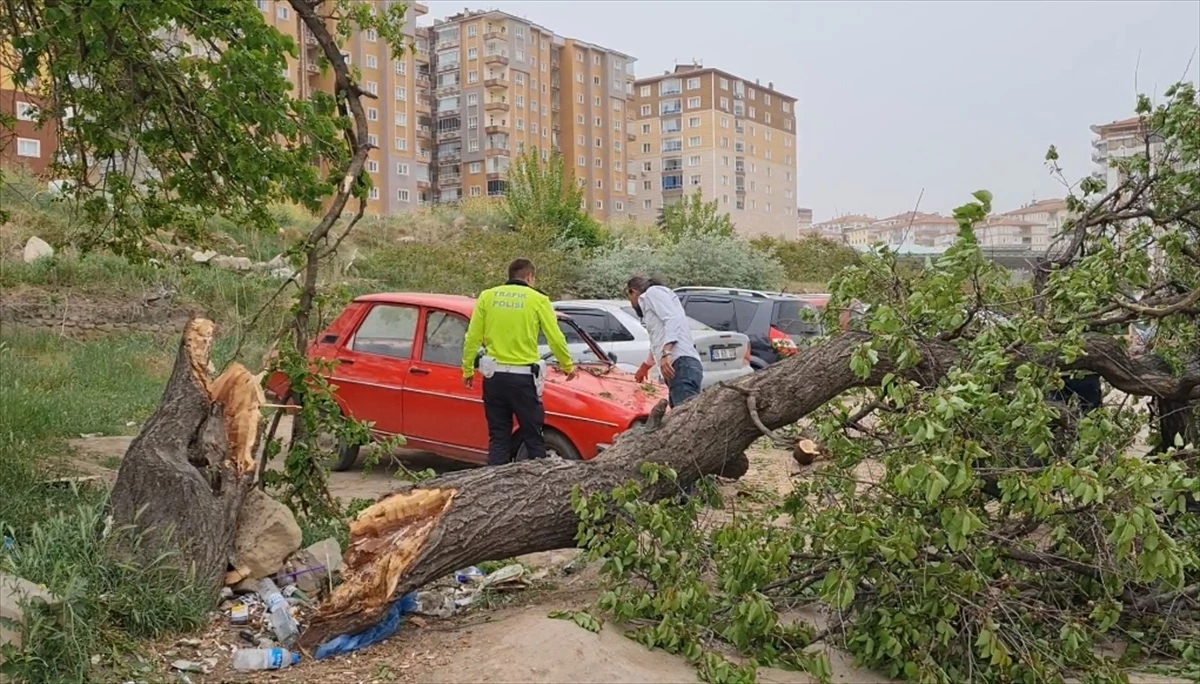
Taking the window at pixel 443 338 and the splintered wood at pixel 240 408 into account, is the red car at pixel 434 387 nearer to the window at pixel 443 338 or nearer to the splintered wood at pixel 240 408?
the window at pixel 443 338

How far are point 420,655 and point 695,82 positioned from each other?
3745 inches

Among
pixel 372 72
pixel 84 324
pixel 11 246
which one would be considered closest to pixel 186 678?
pixel 84 324

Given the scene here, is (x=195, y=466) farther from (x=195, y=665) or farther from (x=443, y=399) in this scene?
(x=443, y=399)

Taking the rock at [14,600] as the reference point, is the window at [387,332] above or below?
above

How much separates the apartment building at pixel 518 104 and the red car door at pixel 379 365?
6769cm

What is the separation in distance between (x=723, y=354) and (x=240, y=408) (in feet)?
24.6

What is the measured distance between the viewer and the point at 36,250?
20.4 m

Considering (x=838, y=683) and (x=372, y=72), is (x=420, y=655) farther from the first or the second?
(x=372, y=72)

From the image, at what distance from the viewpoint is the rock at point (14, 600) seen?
419 cm

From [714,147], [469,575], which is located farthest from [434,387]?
[714,147]

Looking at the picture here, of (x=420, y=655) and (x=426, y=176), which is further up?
(x=426, y=176)

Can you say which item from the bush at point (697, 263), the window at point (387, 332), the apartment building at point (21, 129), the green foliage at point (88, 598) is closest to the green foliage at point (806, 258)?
the bush at point (697, 263)

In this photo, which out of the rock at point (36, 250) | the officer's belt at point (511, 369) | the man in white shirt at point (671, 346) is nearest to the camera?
the officer's belt at point (511, 369)

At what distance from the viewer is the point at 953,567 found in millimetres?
4746
